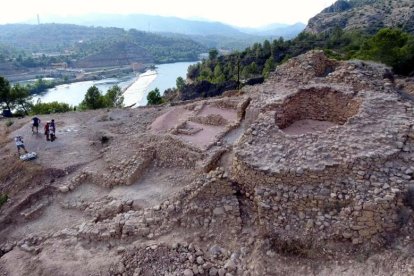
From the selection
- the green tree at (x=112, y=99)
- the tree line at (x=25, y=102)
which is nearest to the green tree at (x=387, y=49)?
the tree line at (x=25, y=102)

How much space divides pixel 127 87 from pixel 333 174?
77533 mm

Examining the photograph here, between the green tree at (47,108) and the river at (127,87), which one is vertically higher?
the green tree at (47,108)

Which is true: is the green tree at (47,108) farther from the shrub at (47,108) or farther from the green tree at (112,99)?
the green tree at (112,99)

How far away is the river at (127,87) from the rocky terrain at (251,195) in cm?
4900

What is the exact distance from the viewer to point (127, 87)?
8250 centimetres

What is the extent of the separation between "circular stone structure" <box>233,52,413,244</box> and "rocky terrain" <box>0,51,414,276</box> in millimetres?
31

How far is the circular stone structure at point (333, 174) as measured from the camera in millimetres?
8406

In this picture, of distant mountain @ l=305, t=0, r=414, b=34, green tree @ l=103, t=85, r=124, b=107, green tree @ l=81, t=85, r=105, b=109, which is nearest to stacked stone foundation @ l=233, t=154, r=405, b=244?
green tree @ l=81, t=85, r=105, b=109

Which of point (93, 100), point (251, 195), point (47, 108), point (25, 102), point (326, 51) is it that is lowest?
point (47, 108)

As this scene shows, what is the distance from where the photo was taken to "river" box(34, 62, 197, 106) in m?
71.3

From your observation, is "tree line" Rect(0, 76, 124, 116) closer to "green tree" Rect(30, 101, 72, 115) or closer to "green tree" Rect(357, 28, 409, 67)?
"green tree" Rect(30, 101, 72, 115)

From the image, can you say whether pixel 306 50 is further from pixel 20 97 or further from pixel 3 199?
pixel 3 199

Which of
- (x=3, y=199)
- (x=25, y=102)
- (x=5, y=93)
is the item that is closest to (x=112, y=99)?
(x=25, y=102)

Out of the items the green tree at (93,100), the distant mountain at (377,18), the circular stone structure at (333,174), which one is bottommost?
the green tree at (93,100)
